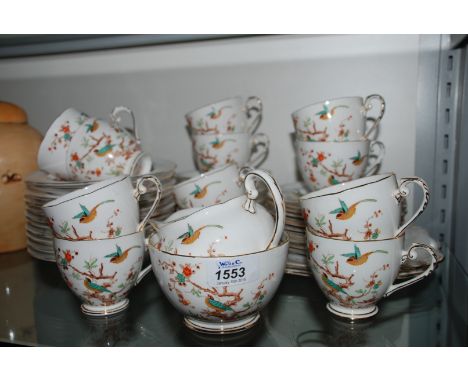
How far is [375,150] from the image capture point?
3.30 ft

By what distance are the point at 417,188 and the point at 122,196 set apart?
0.58 meters

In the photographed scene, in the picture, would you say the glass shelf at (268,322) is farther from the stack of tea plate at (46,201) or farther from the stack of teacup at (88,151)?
the stack of teacup at (88,151)

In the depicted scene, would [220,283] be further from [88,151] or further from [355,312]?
[88,151]

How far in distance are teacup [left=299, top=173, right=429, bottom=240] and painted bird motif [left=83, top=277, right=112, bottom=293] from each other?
32 cm

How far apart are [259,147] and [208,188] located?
27cm

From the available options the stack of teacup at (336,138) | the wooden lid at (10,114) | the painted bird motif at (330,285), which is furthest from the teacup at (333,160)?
the wooden lid at (10,114)

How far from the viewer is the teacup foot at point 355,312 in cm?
76

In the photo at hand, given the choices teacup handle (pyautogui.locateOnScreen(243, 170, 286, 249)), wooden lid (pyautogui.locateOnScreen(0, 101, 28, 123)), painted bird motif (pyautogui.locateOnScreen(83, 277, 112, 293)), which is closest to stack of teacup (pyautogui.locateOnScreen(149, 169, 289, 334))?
teacup handle (pyautogui.locateOnScreen(243, 170, 286, 249))

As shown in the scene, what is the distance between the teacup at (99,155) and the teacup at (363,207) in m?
0.37

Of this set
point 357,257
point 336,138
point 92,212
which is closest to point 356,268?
point 357,257

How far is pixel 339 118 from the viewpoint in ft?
2.94

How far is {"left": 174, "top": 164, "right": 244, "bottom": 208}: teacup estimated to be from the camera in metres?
0.89

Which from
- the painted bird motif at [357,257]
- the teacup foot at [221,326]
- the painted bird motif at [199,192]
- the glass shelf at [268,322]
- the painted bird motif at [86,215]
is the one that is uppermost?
the painted bird motif at [86,215]
